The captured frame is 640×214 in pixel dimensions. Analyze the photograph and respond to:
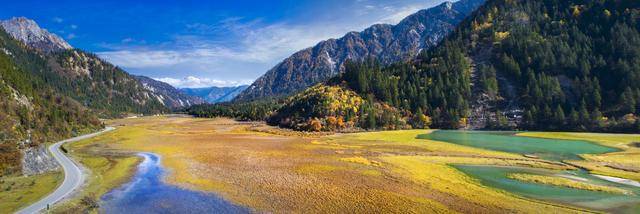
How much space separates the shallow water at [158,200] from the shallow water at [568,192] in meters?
30.5

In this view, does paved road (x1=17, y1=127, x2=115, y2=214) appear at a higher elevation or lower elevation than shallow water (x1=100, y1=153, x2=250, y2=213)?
higher

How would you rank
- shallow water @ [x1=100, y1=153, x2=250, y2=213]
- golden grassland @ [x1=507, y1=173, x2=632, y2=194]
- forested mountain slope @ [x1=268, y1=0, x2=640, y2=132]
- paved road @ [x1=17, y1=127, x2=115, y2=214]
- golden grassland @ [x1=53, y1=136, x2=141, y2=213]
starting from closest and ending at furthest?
paved road @ [x1=17, y1=127, x2=115, y2=214] < golden grassland @ [x1=53, y1=136, x2=141, y2=213] < shallow water @ [x1=100, y1=153, x2=250, y2=213] < golden grassland @ [x1=507, y1=173, x2=632, y2=194] < forested mountain slope @ [x1=268, y1=0, x2=640, y2=132]

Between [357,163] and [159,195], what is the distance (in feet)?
103

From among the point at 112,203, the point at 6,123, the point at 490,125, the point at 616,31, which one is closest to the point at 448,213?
the point at 112,203

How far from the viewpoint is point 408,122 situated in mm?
156625

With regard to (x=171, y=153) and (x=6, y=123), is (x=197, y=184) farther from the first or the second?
(x=6, y=123)

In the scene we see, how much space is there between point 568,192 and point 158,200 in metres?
44.5

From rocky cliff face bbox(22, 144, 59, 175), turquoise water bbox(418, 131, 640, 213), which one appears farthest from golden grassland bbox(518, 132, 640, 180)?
rocky cliff face bbox(22, 144, 59, 175)

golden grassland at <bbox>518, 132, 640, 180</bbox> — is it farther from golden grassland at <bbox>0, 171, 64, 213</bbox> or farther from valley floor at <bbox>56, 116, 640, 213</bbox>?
golden grassland at <bbox>0, 171, 64, 213</bbox>

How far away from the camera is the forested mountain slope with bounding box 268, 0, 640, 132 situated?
13650cm

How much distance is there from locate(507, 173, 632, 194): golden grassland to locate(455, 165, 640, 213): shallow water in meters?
1.15

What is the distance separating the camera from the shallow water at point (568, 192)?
1417 inches

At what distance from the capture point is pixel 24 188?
42.3m

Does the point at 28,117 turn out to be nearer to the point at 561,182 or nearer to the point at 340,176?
the point at 340,176
